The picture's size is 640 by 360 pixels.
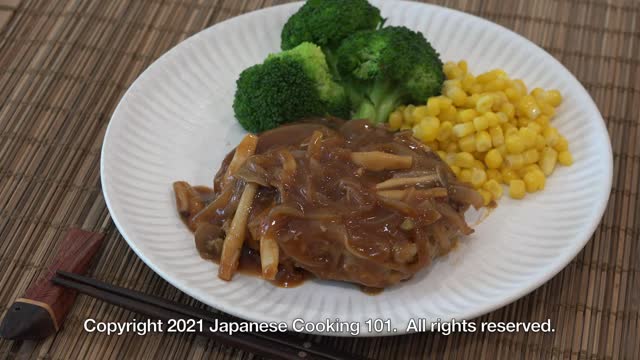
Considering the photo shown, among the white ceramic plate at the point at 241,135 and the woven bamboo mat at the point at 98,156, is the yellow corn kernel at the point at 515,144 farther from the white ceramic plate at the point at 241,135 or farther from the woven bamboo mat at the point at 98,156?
the woven bamboo mat at the point at 98,156

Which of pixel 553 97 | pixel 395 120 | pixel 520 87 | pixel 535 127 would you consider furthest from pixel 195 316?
pixel 553 97

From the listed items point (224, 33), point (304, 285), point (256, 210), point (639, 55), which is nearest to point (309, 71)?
point (224, 33)

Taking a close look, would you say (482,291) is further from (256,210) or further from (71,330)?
(71,330)

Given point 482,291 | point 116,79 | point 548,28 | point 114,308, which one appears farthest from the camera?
point 548,28

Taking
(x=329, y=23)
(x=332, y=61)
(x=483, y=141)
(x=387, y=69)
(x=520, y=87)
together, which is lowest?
(x=483, y=141)

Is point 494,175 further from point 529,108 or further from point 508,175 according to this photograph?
point 529,108

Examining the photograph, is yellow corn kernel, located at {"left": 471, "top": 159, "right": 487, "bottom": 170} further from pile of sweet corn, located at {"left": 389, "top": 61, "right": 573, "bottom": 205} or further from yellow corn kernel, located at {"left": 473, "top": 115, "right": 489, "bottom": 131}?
yellow corn kernel, located at {"left": 473, "top": 115, "right": 489, "bottom": 131}

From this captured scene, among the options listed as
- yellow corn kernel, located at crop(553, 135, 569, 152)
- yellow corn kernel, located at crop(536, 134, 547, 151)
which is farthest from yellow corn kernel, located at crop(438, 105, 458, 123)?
yellow corn kernel, located at crop(553, 135, 569, 152)

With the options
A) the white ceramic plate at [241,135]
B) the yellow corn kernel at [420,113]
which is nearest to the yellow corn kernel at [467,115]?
the yellow corn kernel at [420,113]
